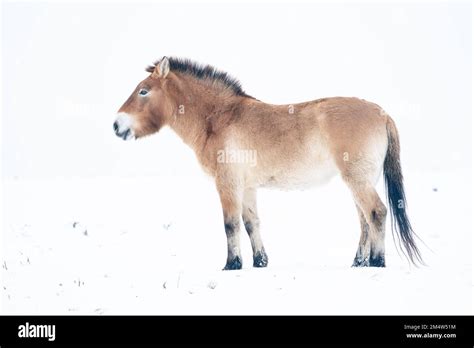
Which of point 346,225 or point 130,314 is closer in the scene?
point 130,314

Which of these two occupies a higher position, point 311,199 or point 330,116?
point 330,116

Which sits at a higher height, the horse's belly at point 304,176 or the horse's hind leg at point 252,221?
the horse's belly at point 304,176

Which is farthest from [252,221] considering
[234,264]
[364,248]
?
[364,248]

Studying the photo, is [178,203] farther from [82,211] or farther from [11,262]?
[11,262]

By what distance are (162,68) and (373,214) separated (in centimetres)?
435

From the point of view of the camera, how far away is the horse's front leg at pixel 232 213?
32.9ft

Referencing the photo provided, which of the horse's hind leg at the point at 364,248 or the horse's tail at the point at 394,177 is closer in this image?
the horse's tail at the point at 394,177

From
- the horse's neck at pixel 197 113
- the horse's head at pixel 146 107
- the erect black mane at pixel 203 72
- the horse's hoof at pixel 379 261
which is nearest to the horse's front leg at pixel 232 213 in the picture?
the horse's neck at pixel 197 113

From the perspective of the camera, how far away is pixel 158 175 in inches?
805

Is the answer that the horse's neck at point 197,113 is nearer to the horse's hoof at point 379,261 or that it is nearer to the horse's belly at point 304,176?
the horse's belly at point 304,176

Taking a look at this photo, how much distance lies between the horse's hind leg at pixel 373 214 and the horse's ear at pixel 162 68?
3716 millimetres

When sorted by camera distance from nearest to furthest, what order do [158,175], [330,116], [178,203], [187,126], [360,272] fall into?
[360,272]
[330,116]
[187,126]
[178,203]
[158,175]
